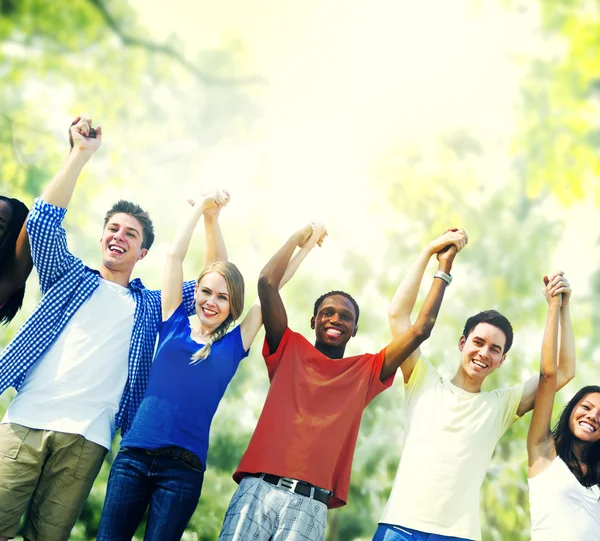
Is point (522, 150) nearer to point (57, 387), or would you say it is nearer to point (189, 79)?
point (189, 79)

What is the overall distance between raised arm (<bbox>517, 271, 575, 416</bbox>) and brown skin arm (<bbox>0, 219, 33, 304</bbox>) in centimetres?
170

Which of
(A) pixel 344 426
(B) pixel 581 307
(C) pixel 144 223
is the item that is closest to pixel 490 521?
(B) pixel 581 307

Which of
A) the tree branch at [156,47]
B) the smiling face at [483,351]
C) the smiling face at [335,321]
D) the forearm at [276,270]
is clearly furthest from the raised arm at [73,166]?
the tree branch at [156,47]

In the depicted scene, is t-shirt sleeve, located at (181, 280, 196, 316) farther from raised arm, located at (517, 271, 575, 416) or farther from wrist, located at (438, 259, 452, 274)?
raised arm, located at (517, 271, 575, 416)

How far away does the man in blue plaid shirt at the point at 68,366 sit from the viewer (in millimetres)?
1982

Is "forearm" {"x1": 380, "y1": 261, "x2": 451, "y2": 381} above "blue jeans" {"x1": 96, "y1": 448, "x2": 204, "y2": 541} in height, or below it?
above

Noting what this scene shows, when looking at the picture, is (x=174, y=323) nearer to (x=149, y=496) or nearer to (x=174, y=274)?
(x=174, y=274)

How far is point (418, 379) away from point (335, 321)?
35 centimetres

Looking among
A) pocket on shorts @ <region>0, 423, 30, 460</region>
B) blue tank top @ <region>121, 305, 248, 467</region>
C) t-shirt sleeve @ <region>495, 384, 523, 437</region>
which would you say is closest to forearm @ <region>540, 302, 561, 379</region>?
t-shirt sleeve @ <region>495, 384, 523, 437</region>

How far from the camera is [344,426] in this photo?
2.09 metres

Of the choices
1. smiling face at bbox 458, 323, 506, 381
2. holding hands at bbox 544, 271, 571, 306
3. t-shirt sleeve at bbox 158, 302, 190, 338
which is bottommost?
t-shirt sleeve at bbox 158, 302, 190, 338

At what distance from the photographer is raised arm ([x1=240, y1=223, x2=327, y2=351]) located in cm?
220

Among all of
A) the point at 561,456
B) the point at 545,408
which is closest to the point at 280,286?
the point at 545,408

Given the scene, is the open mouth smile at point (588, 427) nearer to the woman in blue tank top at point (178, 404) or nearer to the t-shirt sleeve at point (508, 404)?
the t-shirt sleeve at point (508, 404)
